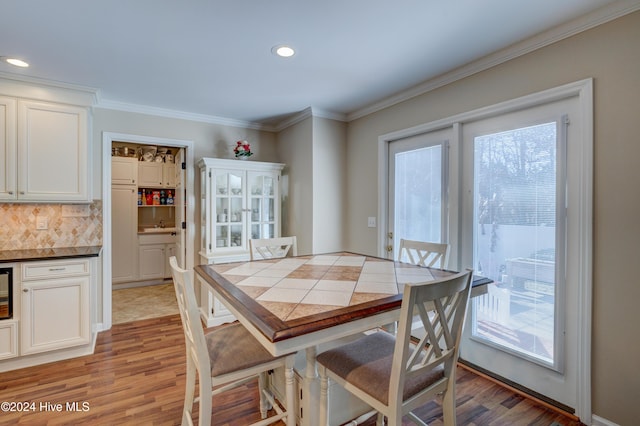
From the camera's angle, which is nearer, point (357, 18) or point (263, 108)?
point (357, 18)

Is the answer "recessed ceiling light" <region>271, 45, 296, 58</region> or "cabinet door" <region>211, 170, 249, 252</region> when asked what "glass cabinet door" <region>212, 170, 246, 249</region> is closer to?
"cabinet door" <region>211, 170, 249, 252</region>

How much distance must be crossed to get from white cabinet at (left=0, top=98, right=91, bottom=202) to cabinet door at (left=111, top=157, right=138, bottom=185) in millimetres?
2189

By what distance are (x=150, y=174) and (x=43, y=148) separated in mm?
2487

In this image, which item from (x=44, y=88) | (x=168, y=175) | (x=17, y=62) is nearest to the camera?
(x=17, y=62)

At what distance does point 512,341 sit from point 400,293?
1.48 m

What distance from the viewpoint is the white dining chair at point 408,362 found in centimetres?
111

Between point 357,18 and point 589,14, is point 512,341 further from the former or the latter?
point 357,18

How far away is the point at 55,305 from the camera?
2.63m

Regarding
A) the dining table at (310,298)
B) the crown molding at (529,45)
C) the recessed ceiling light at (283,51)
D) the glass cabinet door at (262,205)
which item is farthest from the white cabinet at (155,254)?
the crown molding at (529,45)

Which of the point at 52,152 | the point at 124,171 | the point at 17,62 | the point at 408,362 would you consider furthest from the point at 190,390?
the point at 124,171

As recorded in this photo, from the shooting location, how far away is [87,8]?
1.75 meters

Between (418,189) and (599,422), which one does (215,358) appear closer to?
(599,422)

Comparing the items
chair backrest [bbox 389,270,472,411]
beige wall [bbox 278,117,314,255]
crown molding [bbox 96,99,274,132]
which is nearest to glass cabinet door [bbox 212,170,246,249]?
beige wall [bbox 278,117,314,255]

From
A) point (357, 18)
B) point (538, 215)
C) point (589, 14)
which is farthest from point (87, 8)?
point (538, 215)
